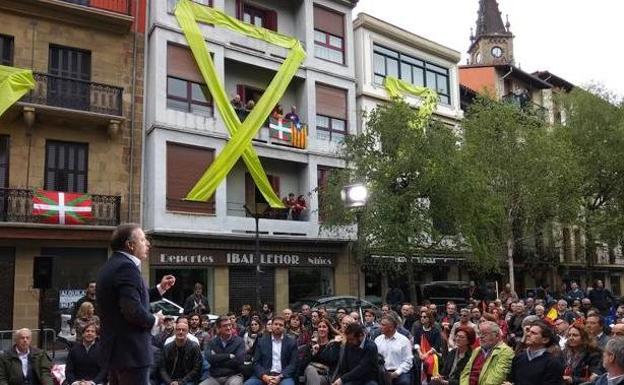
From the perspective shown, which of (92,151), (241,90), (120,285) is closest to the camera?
(120,285)

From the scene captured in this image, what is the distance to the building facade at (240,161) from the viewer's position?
71.0 feet

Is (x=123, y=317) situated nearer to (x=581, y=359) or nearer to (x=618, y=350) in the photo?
(x=618, y=350)

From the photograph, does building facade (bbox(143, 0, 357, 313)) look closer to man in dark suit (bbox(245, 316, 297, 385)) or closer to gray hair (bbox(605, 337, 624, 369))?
man in dark suit (bbox(245, 316, 297, 385))

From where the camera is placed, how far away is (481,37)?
2761 inches

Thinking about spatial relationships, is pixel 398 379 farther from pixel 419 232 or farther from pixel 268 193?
pixel 268 193

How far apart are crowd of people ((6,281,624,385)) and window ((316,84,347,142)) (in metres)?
15.3

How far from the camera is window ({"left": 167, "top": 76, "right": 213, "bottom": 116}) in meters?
22.3

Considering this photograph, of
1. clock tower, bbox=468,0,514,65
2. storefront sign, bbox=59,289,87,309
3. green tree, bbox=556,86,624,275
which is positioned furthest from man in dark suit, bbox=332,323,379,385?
clock tower, bbox=468,0,514,65

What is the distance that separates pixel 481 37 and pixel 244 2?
5070 centimetres

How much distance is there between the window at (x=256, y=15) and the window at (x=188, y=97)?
12.9 ft

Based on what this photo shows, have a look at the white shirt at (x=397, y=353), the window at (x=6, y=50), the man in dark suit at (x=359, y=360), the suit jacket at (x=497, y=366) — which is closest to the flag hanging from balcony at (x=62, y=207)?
the window at (x=6, y=50)

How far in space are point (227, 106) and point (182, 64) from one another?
85.6 inches

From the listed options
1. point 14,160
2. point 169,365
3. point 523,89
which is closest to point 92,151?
point 14,160

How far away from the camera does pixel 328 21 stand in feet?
90.1
